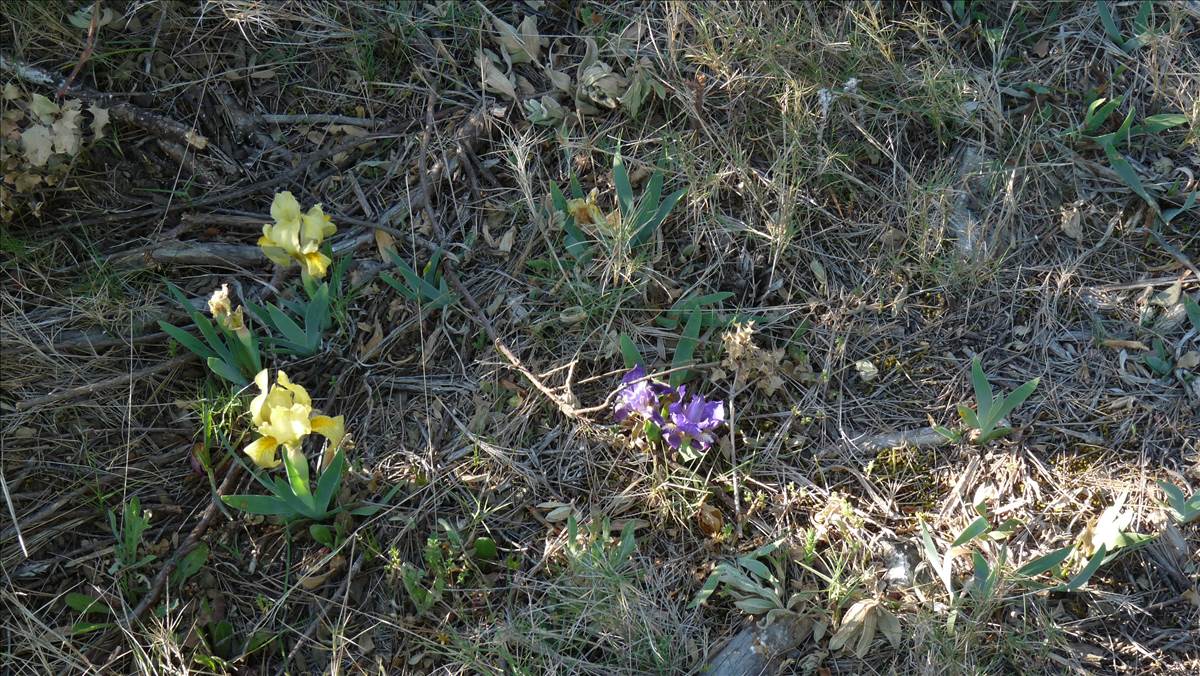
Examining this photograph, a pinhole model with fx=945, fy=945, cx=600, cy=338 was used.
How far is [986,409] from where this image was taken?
7.05 feet

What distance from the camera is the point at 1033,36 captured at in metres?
2.74

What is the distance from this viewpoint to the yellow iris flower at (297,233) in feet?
7.28

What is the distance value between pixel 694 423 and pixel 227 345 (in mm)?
1145

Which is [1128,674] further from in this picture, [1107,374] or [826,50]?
[826,50]

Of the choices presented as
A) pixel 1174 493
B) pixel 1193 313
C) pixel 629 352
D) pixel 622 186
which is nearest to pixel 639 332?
pixel 629 352

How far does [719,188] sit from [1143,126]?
1.16m

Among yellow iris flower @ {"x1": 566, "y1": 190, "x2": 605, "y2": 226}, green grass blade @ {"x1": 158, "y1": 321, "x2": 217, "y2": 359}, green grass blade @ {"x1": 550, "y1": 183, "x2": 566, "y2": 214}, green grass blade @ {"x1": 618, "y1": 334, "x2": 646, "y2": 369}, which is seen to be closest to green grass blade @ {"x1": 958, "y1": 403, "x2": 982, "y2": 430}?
green grass blade @ {"x1": 618, "y1": 334, "x2": 646, "y2": 369}

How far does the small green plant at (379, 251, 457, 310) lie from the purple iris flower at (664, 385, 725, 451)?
65 centimetres

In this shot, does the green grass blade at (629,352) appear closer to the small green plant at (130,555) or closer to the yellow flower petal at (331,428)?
the yellow flower petal at (331,428)

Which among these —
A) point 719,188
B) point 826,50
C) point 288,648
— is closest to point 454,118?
point 719,188

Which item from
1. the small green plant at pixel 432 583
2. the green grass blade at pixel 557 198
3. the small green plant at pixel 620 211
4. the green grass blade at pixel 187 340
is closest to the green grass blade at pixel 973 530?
the small green plant at pixel 620 211

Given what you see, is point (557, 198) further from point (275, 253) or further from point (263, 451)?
point (263, 451)

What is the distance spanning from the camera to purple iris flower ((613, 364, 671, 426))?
85.7 inches

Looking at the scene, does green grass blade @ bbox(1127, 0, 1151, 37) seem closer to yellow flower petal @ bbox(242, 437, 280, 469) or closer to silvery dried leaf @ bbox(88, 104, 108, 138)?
yellow flower petal @ bbox(242, 437, 280, 469)
